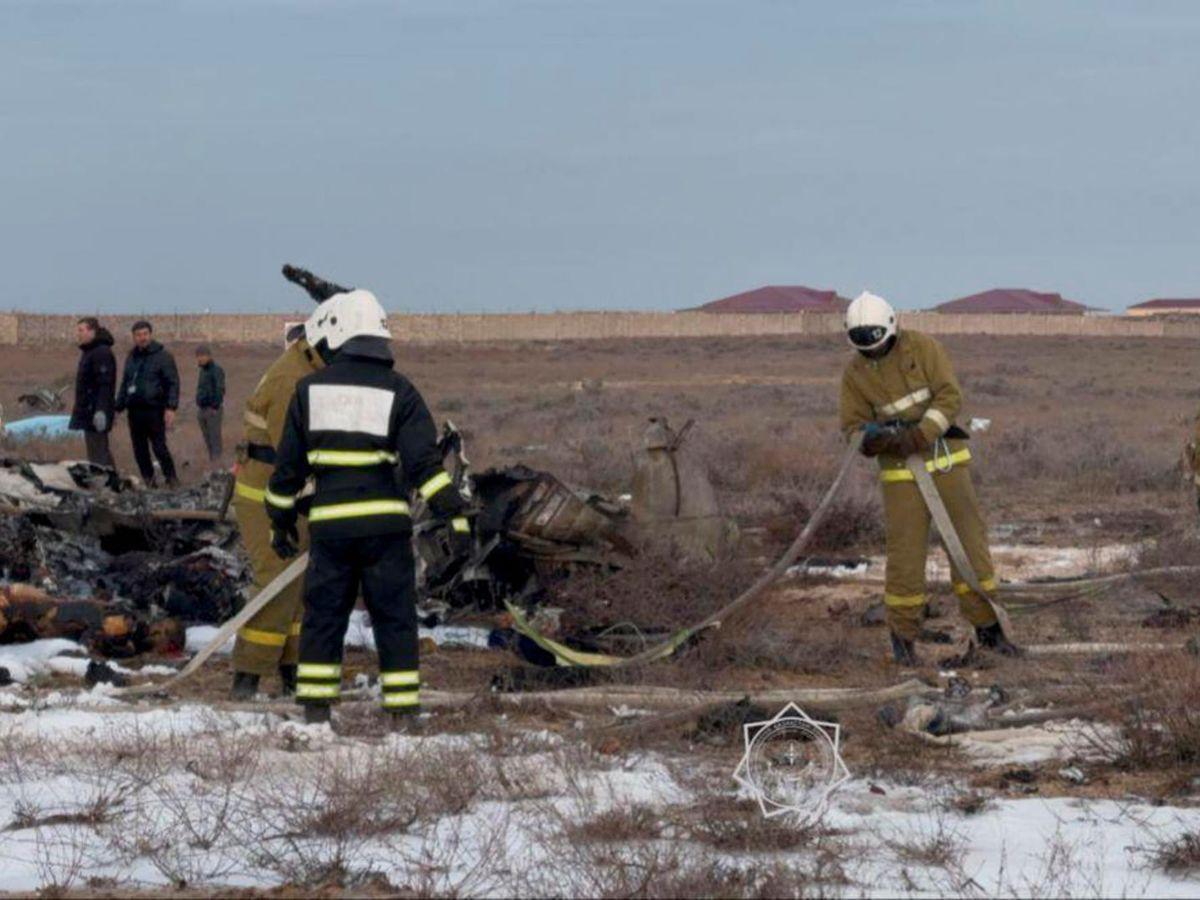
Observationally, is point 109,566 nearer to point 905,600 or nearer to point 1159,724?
point 905,600

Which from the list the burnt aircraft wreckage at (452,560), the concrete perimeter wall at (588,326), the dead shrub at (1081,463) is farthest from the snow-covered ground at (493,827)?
the concrete perimeter wall at (588,326)

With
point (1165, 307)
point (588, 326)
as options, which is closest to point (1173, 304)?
point (1165, 307)

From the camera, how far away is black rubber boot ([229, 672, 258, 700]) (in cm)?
935

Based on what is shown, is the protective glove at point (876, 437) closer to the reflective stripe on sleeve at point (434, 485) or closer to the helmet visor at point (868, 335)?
the helmet visor at point (868, 335)

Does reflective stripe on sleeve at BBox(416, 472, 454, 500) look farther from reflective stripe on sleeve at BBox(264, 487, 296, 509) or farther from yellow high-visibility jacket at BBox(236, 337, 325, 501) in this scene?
yellow high-visibility jacket at BBox(236, 337, 325, 501)

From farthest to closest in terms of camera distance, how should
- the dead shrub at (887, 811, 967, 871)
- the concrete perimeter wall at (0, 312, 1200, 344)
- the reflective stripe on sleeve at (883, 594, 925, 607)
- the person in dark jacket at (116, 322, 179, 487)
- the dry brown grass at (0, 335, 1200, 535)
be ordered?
the concrete perimeter wall at (0, 312, 1200, 344) → the dry brown grass at (0, 335, 1200, 535) → the person in dark jacket at (116, 322, 179, 487) → the reflective stripe on sleeve at (883, 594, 925, 607) → the dead shrub at (887, 811, 967, 871)

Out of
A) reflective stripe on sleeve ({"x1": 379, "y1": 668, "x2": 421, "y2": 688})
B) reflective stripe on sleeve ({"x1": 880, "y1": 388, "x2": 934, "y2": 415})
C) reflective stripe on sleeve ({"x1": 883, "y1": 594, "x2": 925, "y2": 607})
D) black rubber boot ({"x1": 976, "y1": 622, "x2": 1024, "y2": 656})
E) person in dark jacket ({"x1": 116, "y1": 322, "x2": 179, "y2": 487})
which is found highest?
reflective stripe on sleeve ({"x1": 880, "y1": 388, "x2": 934, "y2": 415})

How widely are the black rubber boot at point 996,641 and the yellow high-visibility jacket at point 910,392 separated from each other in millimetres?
843

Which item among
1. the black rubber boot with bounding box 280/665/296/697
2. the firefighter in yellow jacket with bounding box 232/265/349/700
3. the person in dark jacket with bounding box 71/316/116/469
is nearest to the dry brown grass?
the person in dark jacket with bounding box 71/316/116/469

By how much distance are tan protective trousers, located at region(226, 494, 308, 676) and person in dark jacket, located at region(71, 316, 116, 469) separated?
33.7 feet

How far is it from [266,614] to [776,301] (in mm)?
109611

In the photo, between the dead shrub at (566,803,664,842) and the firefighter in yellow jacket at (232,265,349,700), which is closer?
the dead shrub at (566,803,664,842)

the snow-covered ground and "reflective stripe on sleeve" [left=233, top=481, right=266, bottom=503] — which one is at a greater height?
"reflective stripe on sleeve" [left=233, top=481, right=266, bottom=503]

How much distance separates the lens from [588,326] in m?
92.4
